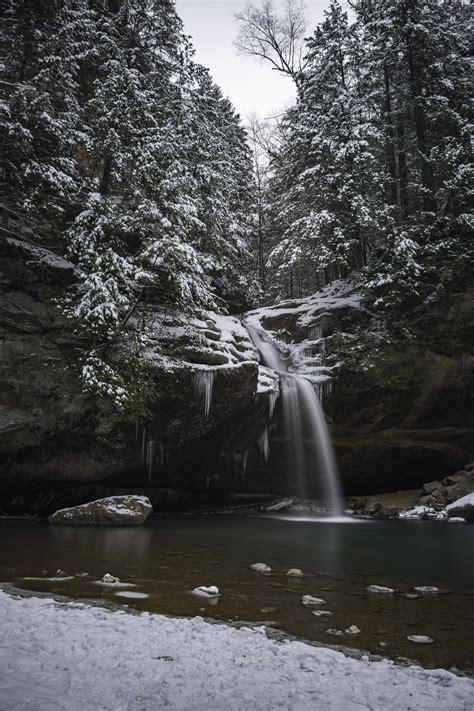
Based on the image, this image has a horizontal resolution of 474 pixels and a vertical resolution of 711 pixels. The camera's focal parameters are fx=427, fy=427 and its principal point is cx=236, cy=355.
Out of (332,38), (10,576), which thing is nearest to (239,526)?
(10,576)

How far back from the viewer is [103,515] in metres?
11.1

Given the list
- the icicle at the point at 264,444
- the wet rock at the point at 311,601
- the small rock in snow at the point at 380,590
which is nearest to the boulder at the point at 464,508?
the icicle at the point at 264,444

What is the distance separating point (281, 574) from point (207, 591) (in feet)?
5.26

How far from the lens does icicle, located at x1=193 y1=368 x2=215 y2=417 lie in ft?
41.5

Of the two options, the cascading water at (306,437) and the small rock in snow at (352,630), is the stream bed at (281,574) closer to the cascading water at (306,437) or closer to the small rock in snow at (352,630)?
the small rock in snow at (352,630)

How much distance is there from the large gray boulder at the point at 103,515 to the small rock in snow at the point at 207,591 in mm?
6432

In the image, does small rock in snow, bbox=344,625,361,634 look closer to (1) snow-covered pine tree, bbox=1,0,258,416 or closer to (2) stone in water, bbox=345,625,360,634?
(2) stone in water, bbox=345,625,360,634

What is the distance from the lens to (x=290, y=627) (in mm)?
4004

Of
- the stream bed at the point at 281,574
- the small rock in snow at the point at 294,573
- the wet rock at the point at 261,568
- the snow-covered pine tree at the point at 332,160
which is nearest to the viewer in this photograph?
the stream bed at the point at 281,574

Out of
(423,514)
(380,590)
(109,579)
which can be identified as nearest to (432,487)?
(423,514)

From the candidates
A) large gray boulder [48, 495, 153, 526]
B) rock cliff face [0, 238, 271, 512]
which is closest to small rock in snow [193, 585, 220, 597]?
large gray boulder [48, 495, 153, 526]

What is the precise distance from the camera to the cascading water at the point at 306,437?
1497 cm

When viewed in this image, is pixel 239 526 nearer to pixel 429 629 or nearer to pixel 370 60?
pixel 429 629

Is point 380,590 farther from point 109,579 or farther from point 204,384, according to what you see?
point 204,384
